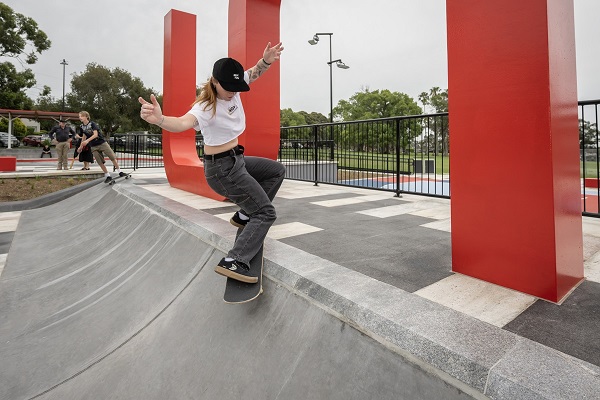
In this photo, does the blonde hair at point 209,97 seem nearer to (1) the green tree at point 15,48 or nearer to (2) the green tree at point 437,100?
(1) the green tree at point 15,48

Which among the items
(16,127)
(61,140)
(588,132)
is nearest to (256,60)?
(588,132)

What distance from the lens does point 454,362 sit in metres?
1.67

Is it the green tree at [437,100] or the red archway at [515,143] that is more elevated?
the green tree at [437,100]

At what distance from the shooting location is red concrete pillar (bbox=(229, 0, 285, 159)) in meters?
6.30

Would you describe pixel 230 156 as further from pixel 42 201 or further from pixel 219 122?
pixel 42 201

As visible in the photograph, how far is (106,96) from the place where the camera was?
44438 mm

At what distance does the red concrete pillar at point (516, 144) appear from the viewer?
238 cm

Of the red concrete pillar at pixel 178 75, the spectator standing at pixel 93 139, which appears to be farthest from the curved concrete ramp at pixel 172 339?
the spectator standing at pixel 93 139

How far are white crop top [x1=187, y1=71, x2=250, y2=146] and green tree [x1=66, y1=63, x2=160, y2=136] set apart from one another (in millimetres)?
46316

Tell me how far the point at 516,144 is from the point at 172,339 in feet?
9.38

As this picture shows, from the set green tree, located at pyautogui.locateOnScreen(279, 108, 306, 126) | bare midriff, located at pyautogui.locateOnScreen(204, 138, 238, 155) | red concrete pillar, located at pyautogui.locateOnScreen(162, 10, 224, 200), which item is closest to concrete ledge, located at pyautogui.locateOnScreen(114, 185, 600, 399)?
bare midriff, located at pyautogui.locateOnScreen(204, 138, 238, 155)

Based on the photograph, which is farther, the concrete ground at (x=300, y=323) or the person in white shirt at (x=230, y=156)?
the person in white shirt at (x=230, y=156)

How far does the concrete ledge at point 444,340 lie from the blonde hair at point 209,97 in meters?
1.33

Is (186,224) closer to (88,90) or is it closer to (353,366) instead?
(353,366)
